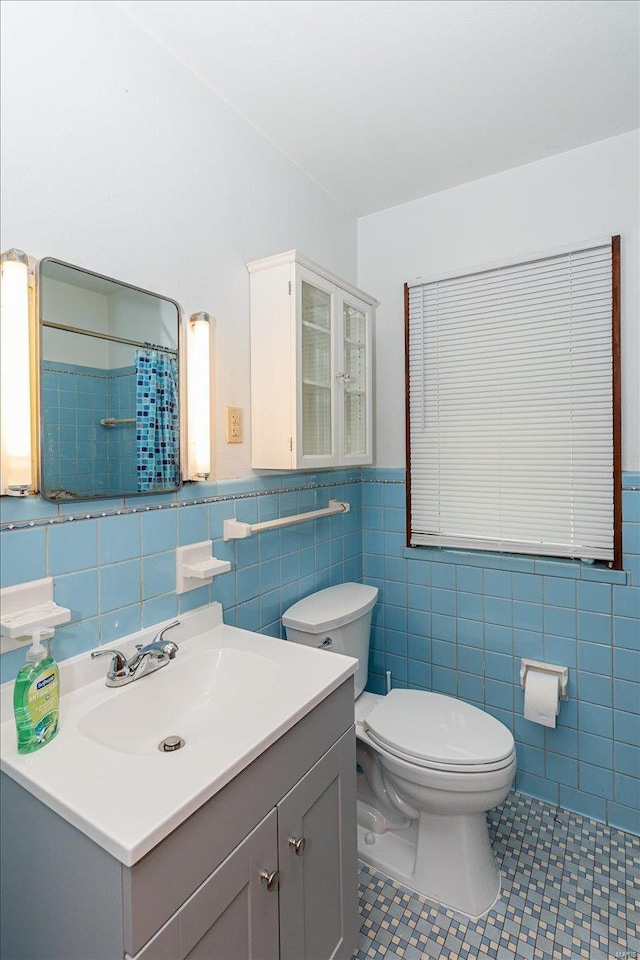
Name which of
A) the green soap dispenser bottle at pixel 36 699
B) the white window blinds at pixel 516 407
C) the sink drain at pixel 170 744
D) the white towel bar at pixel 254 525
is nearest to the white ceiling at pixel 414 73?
the white window blinds at pixel 516 407

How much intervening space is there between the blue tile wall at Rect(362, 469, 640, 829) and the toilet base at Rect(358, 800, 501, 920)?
0.49 m

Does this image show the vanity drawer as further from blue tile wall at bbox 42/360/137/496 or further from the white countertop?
blue tile wall at bbox 42/360/137/496

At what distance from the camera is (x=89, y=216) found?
44.3 inches

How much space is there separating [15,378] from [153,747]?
0.84 meters

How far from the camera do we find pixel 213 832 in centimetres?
83

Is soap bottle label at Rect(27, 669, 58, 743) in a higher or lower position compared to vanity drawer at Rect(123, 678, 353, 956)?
higher

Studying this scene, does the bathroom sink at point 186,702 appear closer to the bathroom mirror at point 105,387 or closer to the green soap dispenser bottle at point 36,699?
the green soap dispenser bottle at point 36,699

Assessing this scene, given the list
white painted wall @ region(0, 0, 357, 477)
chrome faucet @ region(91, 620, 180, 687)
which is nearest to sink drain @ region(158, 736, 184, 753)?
chrome faucet @ region(91, 620, 180, 687)

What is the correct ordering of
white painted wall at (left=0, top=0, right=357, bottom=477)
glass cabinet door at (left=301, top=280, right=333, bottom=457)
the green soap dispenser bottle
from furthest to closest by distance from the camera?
glass cabinet door at (left=301, top=280, right=333, bottom=457) → white painted wall at (left=0, top=0, right=357, bottom=477) → the green soap dispenser bottle

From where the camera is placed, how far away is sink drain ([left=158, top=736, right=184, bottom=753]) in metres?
1.05

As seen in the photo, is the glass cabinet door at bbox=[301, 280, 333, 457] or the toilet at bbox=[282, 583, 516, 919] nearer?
the toilet at bbox=[282, 583, 516, 919]

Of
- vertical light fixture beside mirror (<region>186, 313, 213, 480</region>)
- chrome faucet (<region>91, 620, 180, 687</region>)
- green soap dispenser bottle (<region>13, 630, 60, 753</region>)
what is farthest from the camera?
vertical light fixture beside mirror (<region>186, 313, 213, 480</region>)

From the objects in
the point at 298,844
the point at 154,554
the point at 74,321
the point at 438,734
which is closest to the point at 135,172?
the point at 74,321

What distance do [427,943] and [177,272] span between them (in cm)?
197
